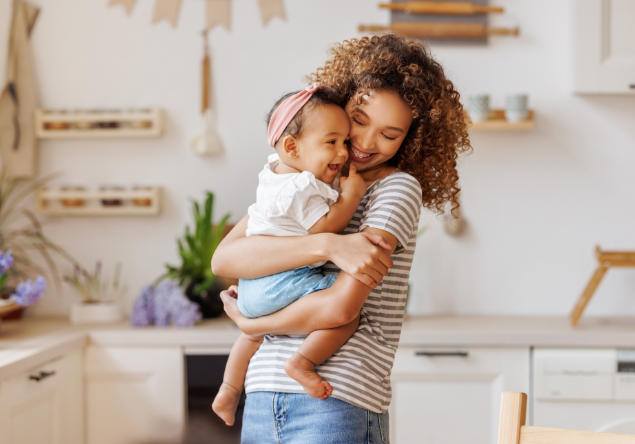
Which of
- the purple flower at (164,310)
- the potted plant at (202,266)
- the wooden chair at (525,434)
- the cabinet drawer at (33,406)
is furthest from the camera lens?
the potted plant at (202,266)

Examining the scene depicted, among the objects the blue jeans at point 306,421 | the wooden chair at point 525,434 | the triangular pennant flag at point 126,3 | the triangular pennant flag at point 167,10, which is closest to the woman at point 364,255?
the blue jeans at point 306,421

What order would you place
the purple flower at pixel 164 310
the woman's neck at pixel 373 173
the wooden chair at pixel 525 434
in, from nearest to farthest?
Result: 1. the wooden chair at pixel 525 434
2. the woman's neck at pixel 373 173
3. the purple flower at pixel 164 310

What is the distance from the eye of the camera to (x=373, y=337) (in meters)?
1.02

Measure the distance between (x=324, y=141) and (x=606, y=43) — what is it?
1.89m

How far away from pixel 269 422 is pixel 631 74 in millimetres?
2176

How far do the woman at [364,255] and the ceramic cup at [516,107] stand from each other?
141 cm

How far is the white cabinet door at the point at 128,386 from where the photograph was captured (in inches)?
87.2

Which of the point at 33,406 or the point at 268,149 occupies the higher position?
the point at 268,149

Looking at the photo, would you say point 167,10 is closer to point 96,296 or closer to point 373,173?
point 96,296

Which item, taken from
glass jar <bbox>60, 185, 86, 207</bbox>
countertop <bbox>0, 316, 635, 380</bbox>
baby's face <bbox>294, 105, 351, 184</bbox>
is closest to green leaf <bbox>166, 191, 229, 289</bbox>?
countertop <bbox>0, 316, 635, 380</bbox>

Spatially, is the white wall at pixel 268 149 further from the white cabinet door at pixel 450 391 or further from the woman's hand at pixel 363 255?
the woman's hand at pixel 363 255

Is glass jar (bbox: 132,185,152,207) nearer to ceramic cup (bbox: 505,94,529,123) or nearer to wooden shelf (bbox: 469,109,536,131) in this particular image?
wooden shelf (bbox: 469,109,536,131)

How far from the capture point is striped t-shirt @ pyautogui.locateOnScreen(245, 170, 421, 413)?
0.97 metres

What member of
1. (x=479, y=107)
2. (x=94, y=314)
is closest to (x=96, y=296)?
(x=94, y=314)
